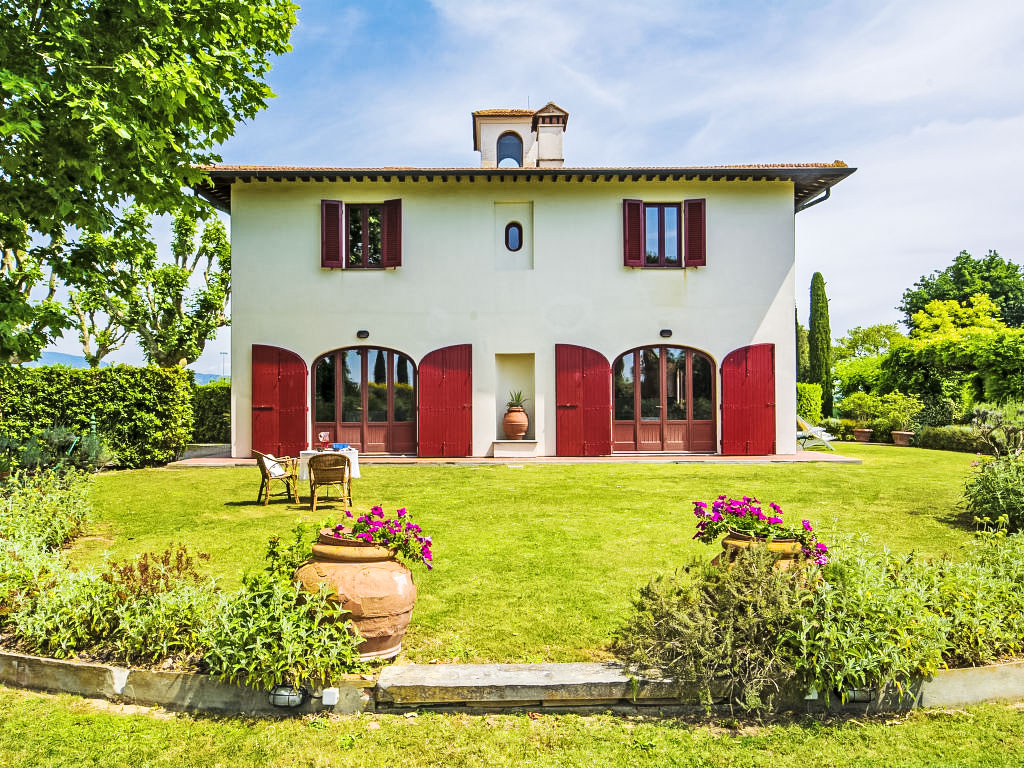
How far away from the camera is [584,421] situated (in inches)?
593

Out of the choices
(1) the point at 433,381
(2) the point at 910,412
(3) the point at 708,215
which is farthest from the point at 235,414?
(2) the point at 910,412

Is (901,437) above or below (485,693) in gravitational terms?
above

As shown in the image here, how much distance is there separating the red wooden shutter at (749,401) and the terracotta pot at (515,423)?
14.4ft

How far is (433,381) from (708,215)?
7081 millimetres

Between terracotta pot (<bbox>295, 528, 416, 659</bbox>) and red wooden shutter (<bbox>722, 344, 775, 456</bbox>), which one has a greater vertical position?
red wooden shutter (<bbox>722, 344, 775, 456</bbox>)

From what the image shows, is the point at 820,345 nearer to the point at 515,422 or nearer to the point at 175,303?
the point at 515,422

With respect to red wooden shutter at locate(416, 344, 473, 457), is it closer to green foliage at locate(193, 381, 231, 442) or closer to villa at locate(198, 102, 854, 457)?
villa at locate(198, 102, 854, 457)

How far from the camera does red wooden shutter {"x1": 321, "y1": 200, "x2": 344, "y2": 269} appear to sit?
14.9 meters

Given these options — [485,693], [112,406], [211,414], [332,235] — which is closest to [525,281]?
[332,235]

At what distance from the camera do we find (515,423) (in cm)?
1492

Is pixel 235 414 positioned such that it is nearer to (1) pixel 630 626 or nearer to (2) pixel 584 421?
(2) pixel 584 421

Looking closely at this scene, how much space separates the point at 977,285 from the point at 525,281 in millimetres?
36004

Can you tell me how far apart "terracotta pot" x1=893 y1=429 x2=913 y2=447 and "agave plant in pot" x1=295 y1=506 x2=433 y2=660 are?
17922 mm

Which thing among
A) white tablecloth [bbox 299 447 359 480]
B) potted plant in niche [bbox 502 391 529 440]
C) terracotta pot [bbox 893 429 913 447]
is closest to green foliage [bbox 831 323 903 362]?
terracotta pot [bbox 893 429 913 447]
